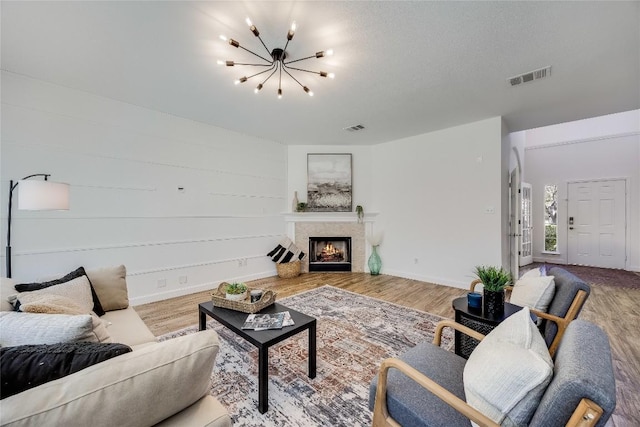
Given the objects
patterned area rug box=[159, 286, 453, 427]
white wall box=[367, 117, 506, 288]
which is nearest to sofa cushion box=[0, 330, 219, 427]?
patterned area rug box=[159, 286, 453, 427]

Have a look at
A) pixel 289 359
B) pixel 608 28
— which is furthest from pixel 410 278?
pixel 608 28

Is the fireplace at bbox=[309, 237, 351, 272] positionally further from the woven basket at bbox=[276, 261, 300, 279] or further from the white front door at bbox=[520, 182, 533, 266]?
the white front door at bbox=[520, 182, 533, 266]

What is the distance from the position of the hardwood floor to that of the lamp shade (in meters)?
1.50

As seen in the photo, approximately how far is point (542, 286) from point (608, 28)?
2.09m

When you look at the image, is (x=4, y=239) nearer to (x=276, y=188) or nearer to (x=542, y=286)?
(x=276, y=188)

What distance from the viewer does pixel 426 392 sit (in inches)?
48.9

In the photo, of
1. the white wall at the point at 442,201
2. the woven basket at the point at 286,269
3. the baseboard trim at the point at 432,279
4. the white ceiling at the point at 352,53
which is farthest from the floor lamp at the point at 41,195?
the baseboard trim at the point at 432,279

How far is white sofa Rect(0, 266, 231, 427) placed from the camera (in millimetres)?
691

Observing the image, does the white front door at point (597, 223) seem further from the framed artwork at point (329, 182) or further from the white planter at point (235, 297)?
the white planter at point (235, 297)

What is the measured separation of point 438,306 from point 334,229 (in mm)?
2500

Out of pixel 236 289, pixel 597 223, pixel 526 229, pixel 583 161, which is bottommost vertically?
pixel 236 289

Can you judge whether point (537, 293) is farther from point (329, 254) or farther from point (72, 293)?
point (329, 254)

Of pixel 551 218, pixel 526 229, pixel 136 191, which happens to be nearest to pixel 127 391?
pixel 136 191

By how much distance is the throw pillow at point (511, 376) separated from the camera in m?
0.91
